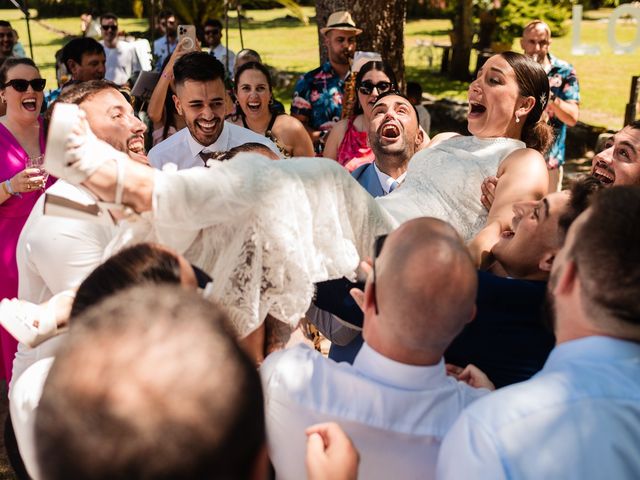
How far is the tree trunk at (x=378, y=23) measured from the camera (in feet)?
20.8

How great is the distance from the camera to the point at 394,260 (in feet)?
4.98

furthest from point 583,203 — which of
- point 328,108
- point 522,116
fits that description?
point 328,108

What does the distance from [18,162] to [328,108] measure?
2657 mm

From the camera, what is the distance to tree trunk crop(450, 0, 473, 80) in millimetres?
14210

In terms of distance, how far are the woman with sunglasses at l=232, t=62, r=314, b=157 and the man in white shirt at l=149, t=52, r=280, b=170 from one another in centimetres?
68

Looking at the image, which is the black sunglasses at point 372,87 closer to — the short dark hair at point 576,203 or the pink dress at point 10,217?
the pink dress at point 10,217

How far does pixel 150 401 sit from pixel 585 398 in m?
0.96

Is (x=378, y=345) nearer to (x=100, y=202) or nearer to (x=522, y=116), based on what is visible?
(x=100, y=202)

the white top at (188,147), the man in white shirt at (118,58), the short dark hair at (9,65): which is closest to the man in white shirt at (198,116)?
the white top at (188,147)

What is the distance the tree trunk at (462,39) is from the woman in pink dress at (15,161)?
1180 cm

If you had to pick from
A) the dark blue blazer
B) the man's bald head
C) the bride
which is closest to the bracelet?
the dark blue blazer

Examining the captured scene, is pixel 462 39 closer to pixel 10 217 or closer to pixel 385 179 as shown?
pixel 385 179

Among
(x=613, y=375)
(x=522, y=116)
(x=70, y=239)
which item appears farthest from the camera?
(x=522, y=116)

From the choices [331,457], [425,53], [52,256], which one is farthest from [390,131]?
[425,53]
